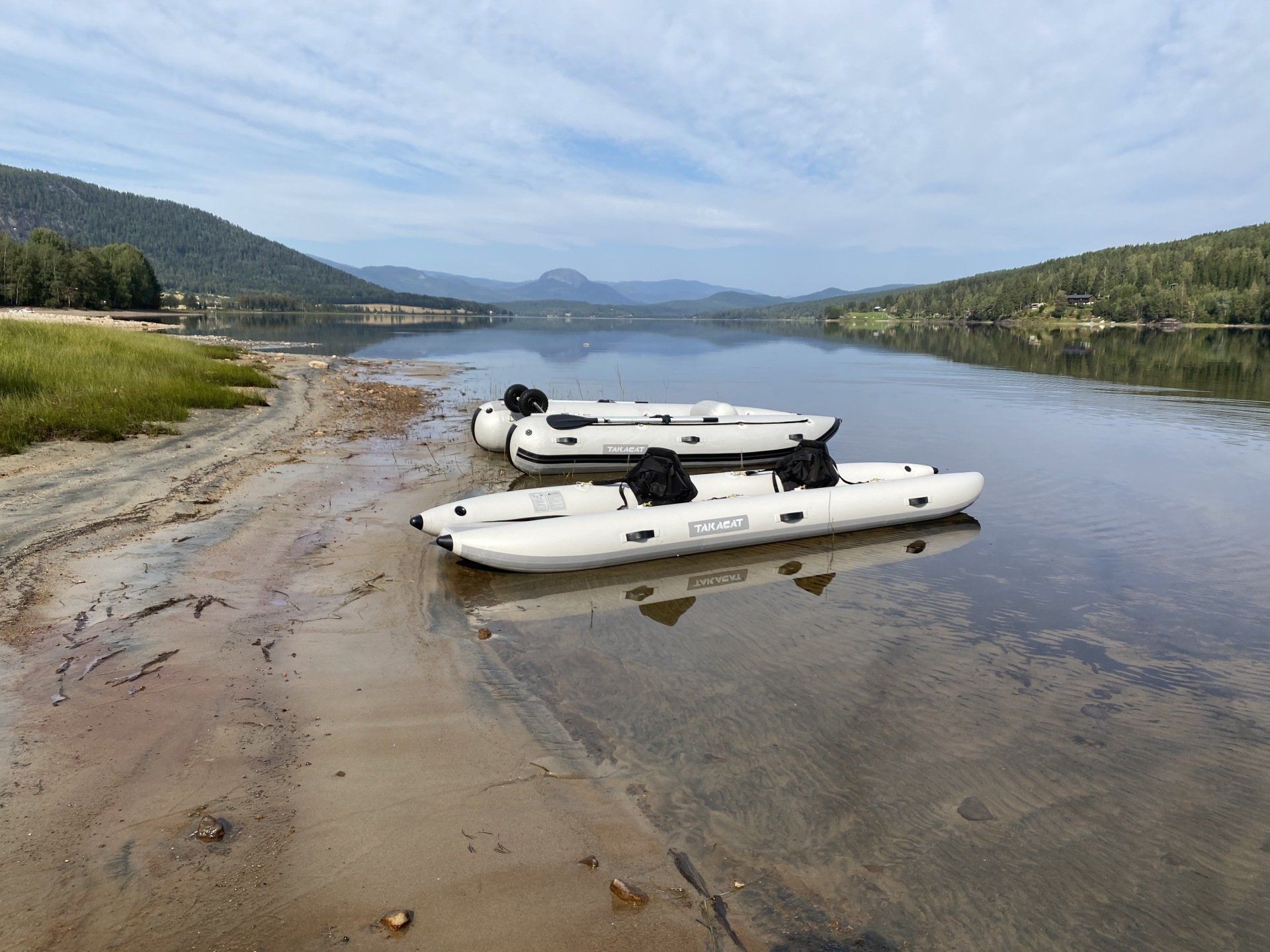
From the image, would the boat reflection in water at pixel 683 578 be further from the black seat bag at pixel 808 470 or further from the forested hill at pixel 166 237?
the forested hill at pixel 166 237

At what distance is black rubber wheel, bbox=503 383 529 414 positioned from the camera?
44.7ft

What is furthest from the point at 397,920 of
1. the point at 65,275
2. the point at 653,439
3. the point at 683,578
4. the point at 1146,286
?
the point at 1146,286

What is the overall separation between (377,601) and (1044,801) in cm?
537

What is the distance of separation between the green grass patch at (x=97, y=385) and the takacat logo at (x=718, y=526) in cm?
923

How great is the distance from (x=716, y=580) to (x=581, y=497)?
76.4 inches

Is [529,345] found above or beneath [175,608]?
above

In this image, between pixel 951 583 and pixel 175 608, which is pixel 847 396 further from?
pixel 175 608

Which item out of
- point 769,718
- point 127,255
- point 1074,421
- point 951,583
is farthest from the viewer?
point 127,255

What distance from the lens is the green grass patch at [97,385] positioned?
10367 mm

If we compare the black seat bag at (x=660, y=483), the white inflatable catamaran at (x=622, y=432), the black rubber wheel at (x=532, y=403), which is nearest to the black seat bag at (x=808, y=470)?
the black seat bag at (x=660, y=483)

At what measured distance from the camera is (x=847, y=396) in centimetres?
2425

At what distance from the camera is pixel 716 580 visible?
7.62 m

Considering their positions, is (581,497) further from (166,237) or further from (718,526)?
(166,237)

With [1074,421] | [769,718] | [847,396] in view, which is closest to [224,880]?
[769,718]
